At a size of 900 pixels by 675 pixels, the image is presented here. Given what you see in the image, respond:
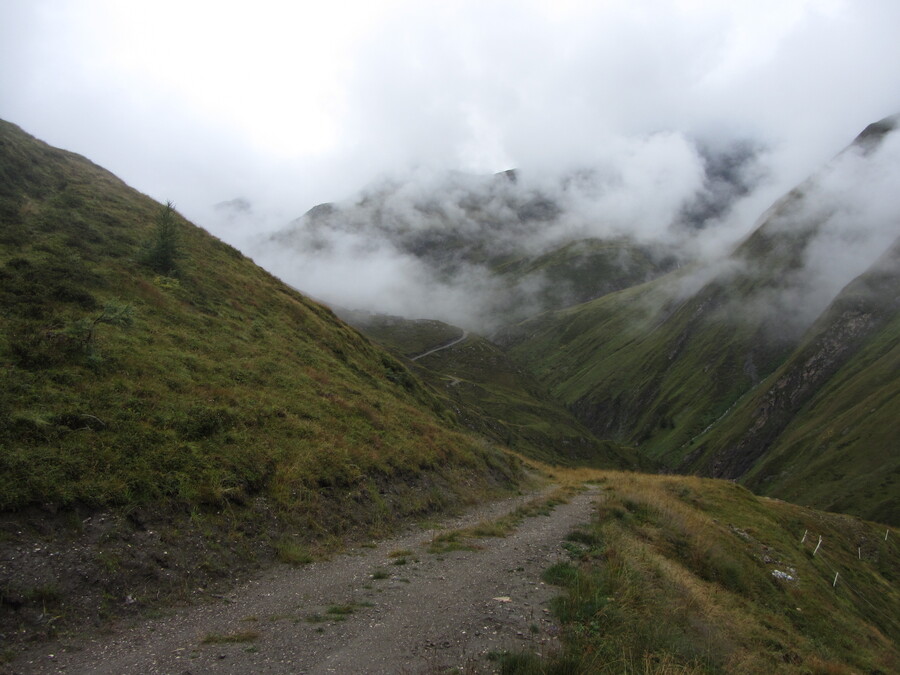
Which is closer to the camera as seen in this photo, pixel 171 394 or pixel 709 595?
pixel 709 595

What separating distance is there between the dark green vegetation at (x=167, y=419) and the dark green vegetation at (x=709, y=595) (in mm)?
7756

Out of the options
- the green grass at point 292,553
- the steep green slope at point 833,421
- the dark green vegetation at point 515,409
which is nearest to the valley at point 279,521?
the green grass at point 292,553

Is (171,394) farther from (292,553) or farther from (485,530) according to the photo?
(485,530)

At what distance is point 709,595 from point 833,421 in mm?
161499

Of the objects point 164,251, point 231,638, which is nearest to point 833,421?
point 164,251

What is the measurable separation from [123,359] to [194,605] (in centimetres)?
1042

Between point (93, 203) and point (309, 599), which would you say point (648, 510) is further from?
point (93, 203)

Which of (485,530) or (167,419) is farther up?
(167,419)

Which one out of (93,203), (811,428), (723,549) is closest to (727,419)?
(811,428)

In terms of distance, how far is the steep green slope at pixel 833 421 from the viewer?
115812mm

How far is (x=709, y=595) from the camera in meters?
15.1

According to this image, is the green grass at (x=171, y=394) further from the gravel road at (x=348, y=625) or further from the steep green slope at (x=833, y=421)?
the steep green slope at (x=833, y=421)

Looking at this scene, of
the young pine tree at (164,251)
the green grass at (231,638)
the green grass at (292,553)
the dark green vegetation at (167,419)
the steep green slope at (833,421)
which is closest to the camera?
the green grass at (231,638)

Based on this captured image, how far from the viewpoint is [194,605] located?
34.8 ft
